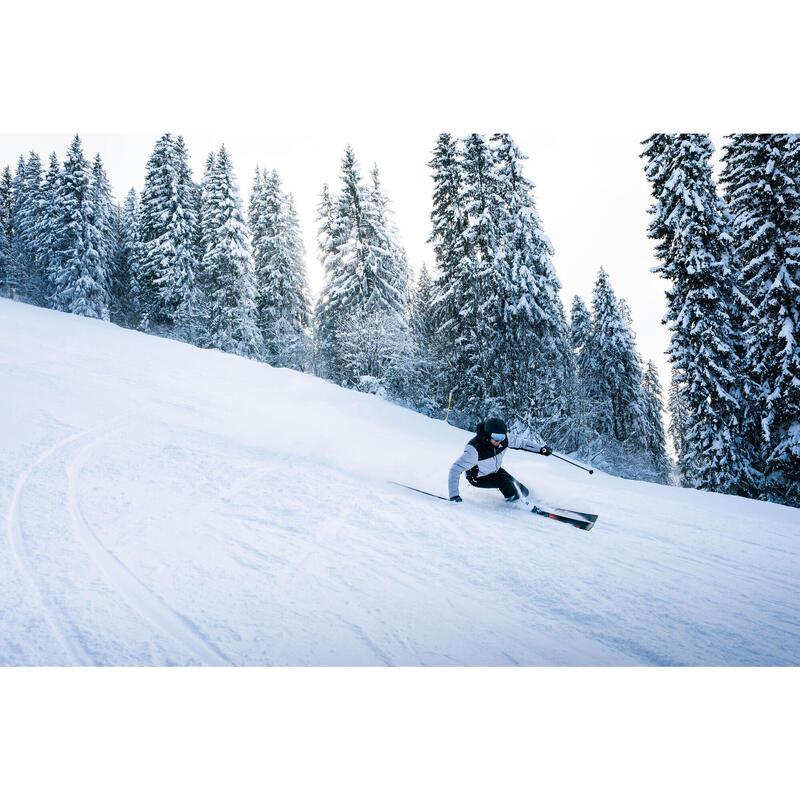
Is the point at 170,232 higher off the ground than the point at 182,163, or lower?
lower

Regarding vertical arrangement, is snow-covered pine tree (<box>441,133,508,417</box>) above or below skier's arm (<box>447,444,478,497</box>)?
above

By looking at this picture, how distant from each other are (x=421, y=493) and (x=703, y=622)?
10.8 ft

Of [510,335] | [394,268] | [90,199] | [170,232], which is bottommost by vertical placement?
[510,335]

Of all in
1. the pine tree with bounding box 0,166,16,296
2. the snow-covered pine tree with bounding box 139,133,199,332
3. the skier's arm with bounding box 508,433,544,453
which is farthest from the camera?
the pine tree with bounding box 0,166,16,296

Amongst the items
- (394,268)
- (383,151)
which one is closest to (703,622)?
(383,151)

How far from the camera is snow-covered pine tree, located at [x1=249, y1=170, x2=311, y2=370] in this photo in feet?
79.9

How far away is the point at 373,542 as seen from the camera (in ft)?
13.4

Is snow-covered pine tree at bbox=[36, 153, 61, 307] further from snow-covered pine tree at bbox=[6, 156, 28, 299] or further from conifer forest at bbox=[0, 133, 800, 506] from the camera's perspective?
snow-covered pine tree at bbox=[6, 156, 28, 299]

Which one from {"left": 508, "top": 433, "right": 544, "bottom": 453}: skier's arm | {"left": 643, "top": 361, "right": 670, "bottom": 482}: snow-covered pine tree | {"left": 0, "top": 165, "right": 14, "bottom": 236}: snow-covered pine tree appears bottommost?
{"left": 643, "top": 361, "right": 670, "bottom": 482}: snow-covered pine tree

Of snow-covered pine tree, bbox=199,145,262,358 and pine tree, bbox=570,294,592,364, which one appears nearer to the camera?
snow-covered pine tree, bbox=199,145,262,358

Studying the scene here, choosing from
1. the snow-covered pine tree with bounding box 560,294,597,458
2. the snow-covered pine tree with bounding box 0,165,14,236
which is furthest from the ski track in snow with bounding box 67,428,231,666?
the snow-covered pine tree with bounding box 0,165,14,236

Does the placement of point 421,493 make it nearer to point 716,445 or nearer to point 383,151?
point 383,151

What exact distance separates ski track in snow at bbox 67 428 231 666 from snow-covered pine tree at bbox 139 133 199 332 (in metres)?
21.5

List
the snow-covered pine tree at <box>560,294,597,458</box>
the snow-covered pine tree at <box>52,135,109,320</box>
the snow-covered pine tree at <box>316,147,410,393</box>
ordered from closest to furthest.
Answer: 1. the snow-covered pine tree at <box>316,147,410,393</box>
2. the snow-covered pine tree at <box>560,294,597,458</box>
3. the snow-covered pine tree at <box>52,135,109,320</box>
